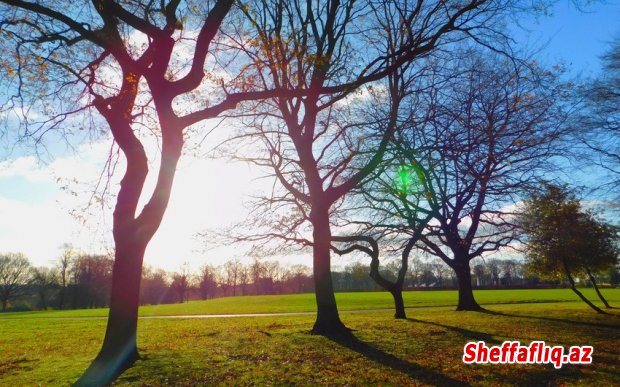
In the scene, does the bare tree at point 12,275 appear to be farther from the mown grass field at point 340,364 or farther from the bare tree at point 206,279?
the mown grass field at point 340,364

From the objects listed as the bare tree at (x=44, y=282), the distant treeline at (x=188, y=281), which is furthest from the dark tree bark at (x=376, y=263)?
the bare tree at (x=44, y=282)

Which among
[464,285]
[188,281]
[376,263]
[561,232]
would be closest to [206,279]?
[188,281]

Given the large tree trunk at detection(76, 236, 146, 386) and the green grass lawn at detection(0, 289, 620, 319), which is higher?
the large tree trunk at detection(76, 236, 146, 386)

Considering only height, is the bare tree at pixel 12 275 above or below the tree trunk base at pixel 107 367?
above

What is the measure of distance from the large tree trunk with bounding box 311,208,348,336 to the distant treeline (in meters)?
43.1

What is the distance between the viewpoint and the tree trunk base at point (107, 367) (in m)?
7.63

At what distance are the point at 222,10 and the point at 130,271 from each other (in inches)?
239

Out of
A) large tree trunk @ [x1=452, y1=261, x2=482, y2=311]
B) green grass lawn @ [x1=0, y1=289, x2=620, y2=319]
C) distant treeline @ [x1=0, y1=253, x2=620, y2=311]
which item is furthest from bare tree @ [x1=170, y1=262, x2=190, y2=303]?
large tree trunk @ [x1=452, y1=261, x2=482, y2=311]

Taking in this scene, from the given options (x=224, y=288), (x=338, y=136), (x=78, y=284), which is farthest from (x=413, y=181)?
(x=224, y=288)

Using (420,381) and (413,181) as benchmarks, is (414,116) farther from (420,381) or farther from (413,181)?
(420,381)

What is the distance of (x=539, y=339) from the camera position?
1158cm

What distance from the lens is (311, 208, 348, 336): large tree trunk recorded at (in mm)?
13266

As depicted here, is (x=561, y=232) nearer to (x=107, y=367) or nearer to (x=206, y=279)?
(x=107, y=367)

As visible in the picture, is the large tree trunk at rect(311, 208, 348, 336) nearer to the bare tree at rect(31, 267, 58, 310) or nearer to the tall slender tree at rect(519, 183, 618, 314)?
the tall slender tree at rect(519, 183, 618, 314)
